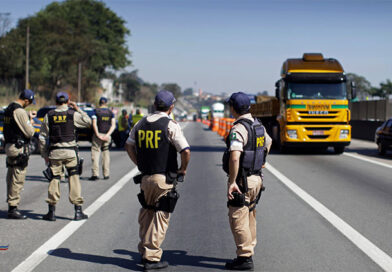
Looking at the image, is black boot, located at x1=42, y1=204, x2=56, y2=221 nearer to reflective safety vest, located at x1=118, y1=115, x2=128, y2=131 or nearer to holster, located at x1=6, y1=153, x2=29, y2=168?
holster, located at x1=6, y1=153, x2=29, y2=168

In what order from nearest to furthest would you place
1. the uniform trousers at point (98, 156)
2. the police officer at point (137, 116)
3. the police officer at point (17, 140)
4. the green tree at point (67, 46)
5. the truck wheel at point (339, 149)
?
1. the police officer at point (17, 140)
2. the uniform trousers at point (98, 156)
3. the truck wheel at point (339, 149)
4. the police officer at point (137, 116)
5. the green tree at point (67, 46)

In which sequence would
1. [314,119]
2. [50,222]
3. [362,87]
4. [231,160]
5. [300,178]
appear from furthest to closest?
[362,87] < [314,119] < [300,178] < [50,222] < [231,160]

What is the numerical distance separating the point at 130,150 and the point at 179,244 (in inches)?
57.7

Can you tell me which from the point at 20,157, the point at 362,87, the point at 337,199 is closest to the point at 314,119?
the point at 337,199

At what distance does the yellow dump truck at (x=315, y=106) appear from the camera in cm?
1980

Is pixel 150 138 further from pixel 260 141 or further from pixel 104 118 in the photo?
pixel 104 118

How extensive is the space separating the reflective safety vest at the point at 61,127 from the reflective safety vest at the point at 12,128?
0.53m

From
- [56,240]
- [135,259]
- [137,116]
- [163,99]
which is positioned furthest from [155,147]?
[137,116]

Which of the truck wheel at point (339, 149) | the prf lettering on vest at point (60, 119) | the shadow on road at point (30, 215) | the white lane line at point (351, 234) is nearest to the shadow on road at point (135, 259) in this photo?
the white lane line at point (351, 234)

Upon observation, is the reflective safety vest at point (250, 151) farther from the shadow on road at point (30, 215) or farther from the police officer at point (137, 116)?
the police officer at point (137, 116)

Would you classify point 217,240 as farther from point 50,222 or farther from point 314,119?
point 314,119

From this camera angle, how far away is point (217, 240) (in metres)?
6.75

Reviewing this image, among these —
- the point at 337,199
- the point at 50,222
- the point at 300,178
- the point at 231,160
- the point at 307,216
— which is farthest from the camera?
the point at 300,178

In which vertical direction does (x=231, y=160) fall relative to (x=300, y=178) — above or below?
above
